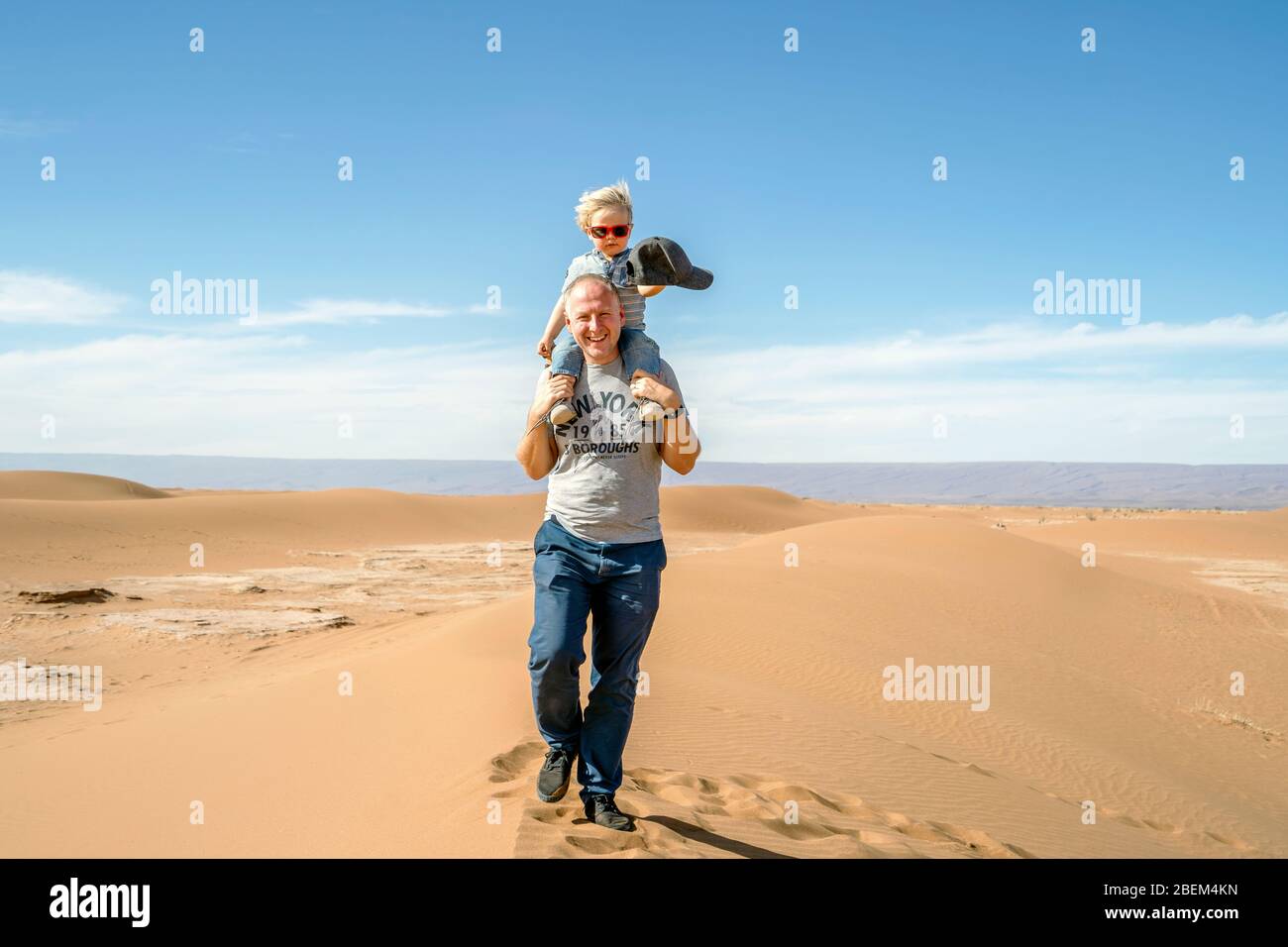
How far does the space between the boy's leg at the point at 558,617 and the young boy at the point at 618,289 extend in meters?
0.53

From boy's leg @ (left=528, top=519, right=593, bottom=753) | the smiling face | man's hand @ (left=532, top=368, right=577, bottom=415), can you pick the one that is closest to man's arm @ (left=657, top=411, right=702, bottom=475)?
man's hand @ (left=532, top=368, right=577, bottom=415)

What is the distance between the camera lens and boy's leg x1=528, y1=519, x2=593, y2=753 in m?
3.50

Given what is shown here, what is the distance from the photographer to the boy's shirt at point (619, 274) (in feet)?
12.1

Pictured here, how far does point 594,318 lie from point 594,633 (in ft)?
4.37
